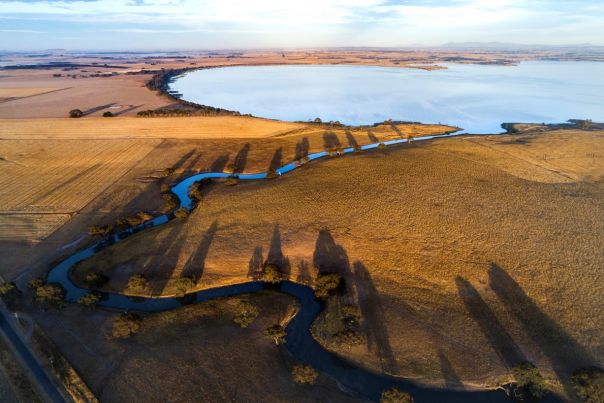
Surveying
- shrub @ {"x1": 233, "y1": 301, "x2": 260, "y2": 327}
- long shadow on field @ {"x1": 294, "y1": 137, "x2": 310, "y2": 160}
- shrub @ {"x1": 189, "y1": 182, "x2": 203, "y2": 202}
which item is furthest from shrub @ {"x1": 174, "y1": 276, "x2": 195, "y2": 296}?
long shadow on field @ {"x1": 294, "y1": 137, "x2": 310, "y2": 160}

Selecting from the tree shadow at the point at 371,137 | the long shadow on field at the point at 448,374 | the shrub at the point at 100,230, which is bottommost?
the long shadow on field at the point at 448,374

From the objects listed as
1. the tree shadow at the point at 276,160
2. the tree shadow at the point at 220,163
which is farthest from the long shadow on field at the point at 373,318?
the tree shadow at the point at 220,163

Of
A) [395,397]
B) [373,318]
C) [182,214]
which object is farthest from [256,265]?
[395,397]

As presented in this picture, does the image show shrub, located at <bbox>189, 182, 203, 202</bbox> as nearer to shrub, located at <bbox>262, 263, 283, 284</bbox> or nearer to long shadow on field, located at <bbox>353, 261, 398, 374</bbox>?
shrub, located at <bbox>262, 263, 283, 284</bbox>

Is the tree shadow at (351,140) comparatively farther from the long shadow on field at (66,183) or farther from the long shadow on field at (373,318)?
the long shadow on field at (66,183)

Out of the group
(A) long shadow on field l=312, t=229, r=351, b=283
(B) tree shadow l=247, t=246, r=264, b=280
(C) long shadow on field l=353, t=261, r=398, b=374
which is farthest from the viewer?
(A) long shadow on field l=312, t=229, r=351, b=283
